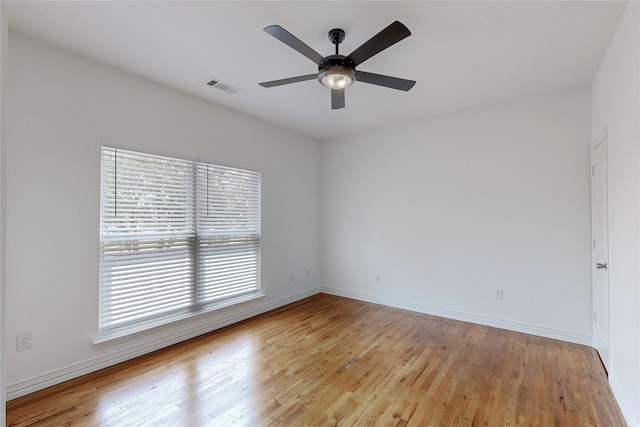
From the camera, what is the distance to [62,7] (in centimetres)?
195

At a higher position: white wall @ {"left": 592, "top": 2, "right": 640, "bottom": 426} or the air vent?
the air vent

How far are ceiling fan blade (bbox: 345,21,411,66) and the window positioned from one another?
7.31ft

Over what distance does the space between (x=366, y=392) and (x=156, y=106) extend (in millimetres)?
3357

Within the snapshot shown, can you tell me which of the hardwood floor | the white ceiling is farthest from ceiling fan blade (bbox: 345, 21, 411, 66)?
the hardwood floor

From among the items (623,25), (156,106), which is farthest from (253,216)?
(623,25)

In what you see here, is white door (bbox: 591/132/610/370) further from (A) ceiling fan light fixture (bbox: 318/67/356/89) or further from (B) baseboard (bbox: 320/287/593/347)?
(A) ceiling fan light fixture (bbox: 318/67/356/89)

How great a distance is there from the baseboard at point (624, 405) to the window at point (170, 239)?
11.9ft

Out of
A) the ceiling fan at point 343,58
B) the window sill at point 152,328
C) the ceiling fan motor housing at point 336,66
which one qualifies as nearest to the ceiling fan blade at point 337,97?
the ceiling fan at point 343,58

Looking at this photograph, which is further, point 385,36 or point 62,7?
point 62,7

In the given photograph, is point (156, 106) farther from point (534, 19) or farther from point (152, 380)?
point (534, 19)

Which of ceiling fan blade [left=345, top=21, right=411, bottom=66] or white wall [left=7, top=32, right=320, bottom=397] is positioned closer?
ceiling fan blade [left=345, top=21, right=411, bottom=66]

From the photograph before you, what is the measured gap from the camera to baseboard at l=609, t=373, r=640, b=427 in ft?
5.88

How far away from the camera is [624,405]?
1.98 meters

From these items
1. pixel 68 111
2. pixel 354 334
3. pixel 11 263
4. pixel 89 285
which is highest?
pixel 68 111
